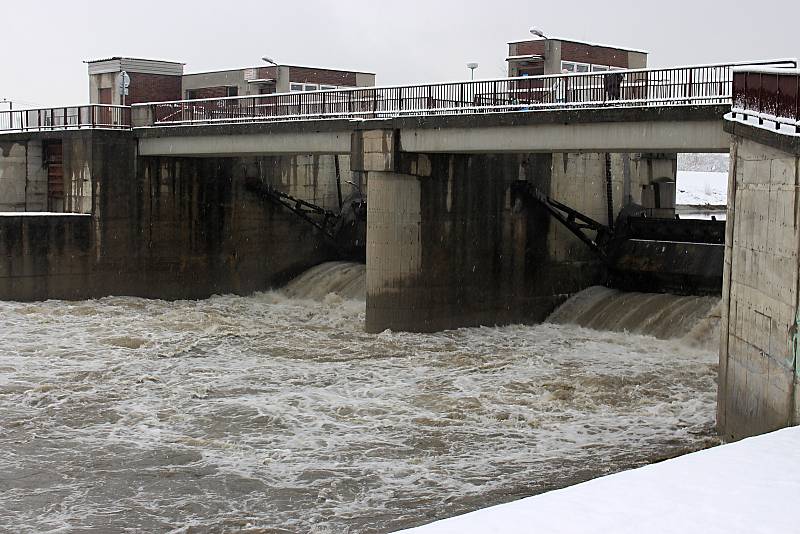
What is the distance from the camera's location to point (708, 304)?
1078 inches

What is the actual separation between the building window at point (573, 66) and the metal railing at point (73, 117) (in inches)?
578

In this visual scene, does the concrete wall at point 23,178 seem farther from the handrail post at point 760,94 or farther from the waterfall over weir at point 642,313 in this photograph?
the handrail post at point 760,94

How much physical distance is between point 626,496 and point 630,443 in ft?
27.0

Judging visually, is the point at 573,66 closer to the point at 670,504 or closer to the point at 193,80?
the point at 193,80

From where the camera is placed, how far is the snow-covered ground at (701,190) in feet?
235

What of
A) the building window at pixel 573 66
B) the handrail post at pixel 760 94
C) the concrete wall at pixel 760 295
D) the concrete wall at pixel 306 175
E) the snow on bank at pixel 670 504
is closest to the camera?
the snow on bank at pixel 670 504

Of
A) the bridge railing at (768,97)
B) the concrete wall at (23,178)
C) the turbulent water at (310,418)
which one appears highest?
the bridge railing at (768,97)

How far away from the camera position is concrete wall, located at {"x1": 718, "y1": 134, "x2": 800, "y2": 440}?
14.9 m

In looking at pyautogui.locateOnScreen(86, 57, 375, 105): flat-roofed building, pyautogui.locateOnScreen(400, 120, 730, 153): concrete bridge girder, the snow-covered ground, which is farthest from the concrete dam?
the snow-covered ground

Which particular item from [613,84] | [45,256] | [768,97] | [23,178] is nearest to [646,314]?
[613,84]

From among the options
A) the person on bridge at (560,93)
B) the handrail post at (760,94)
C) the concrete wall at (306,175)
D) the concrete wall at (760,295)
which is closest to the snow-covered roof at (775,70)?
the handrail post at (760,94)

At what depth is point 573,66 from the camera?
39.1 m

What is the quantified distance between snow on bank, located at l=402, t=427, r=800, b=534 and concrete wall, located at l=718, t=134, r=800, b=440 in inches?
154

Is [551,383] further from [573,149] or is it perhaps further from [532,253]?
[532,253]
